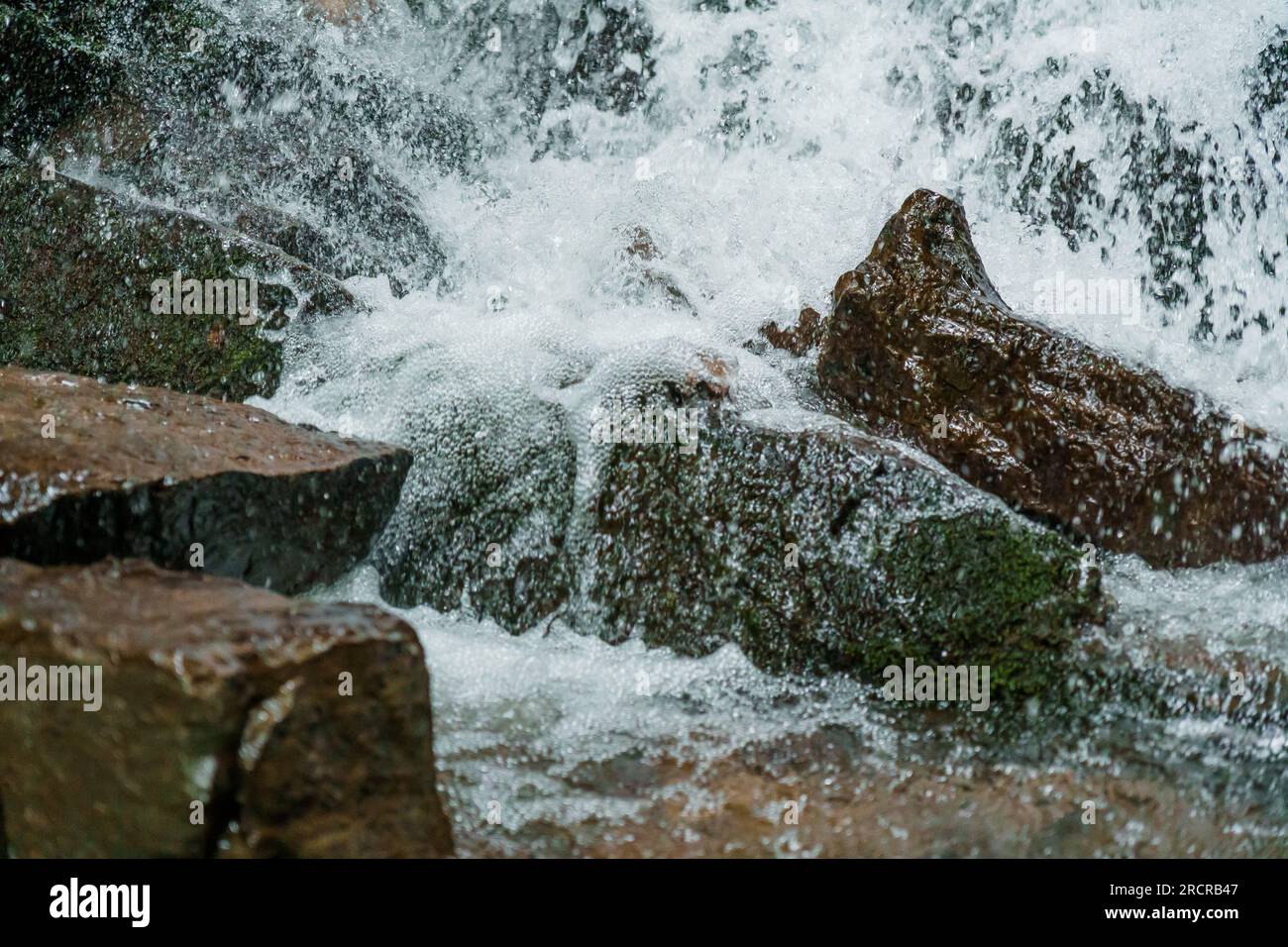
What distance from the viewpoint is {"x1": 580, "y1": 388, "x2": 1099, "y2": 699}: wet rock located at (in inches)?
135

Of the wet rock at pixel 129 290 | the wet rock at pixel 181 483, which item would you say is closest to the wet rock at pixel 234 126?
the wet rock at pixel 129 290

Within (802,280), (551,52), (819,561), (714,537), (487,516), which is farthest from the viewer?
(551,52)

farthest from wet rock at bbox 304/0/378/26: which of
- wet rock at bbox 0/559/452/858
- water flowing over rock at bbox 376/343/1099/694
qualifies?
wet rock at bbox 0/559/452/858

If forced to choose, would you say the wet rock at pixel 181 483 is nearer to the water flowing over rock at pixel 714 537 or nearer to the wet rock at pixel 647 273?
the water flowing over rock at pixel 714 537

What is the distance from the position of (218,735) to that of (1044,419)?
11.0 feet

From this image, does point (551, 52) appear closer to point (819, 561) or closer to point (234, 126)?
point (234, 126)

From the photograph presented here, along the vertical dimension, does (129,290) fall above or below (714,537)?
above

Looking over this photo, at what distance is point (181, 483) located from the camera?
3.07m

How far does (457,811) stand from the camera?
261cm

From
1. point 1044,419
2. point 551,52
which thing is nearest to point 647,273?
point 1044,419

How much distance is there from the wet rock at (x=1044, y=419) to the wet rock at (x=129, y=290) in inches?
97.2

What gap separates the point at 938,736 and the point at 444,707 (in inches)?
57.4

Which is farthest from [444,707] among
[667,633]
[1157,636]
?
[1157,636]

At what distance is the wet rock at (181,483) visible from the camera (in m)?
2.85
